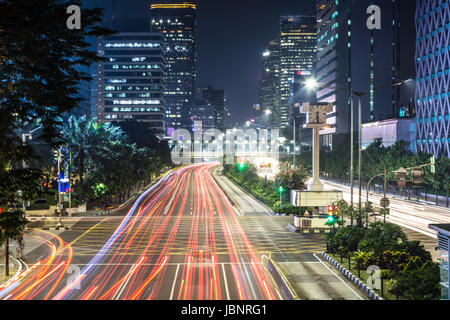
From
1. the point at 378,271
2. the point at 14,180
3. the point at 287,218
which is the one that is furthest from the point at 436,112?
the point at 14,180

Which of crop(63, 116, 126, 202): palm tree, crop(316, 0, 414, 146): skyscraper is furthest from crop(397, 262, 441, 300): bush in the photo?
crop(316, 0, 414, 146): skyscraper

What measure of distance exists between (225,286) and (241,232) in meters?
15.8

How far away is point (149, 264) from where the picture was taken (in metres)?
24.4

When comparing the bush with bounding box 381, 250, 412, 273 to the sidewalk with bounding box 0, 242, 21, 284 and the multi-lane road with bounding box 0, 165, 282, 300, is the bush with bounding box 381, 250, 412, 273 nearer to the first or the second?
the multi-lane road with bounding box 0, 165, 282, 300

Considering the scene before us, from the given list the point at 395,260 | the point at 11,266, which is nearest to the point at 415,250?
the point at 395,260

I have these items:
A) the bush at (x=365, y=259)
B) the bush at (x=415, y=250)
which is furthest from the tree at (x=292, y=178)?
the bush at (x=415, y=250)

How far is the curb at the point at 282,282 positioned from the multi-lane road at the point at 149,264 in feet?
1.32

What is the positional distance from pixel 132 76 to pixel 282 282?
6701 inches

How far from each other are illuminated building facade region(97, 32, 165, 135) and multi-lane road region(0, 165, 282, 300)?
471ft

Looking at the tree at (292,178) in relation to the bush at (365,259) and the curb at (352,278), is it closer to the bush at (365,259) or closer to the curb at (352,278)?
the curb at (352,278)

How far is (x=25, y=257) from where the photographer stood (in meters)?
27.1

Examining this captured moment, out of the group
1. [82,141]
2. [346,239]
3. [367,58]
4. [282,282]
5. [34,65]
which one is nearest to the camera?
[34,65]

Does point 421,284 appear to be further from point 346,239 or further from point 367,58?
point 367,58
